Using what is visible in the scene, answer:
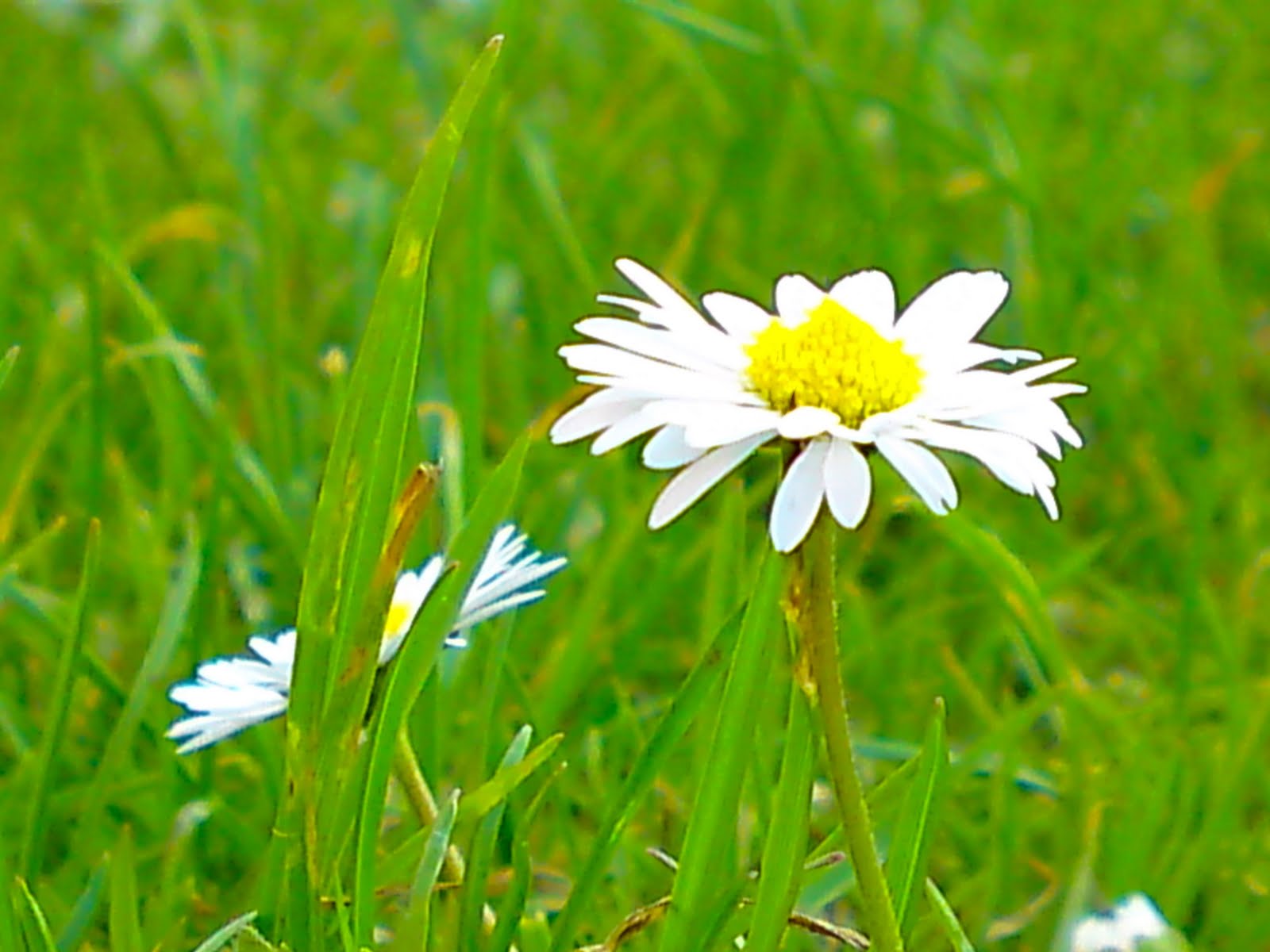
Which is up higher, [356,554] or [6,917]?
[356,554]

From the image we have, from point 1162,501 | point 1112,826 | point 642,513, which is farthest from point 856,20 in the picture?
point 1112,826

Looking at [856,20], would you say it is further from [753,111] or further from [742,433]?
[742,433]

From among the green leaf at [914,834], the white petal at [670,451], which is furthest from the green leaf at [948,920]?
the white petal at [670,451]

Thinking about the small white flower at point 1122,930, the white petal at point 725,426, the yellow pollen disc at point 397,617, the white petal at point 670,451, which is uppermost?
the white petal at point 725,426

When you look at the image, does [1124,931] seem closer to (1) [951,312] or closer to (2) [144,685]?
(1) [951,312]

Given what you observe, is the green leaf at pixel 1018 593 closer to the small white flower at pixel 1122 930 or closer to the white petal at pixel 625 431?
the small white flower at pixel 1122 930

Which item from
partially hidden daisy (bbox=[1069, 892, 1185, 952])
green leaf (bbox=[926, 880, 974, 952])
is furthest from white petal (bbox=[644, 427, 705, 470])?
partially hidden daisy (bbox=[1069, 892, 1185, 952])

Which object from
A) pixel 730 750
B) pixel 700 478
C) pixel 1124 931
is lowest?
pixel 1124 931

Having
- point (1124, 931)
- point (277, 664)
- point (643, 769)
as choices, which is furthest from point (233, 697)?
point (1124, 931)
